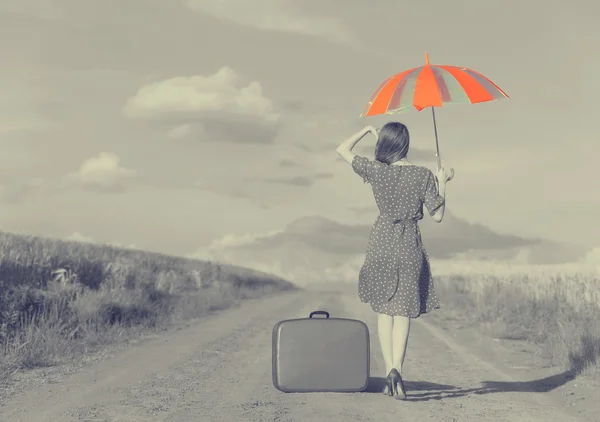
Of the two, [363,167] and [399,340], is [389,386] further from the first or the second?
[363,167]

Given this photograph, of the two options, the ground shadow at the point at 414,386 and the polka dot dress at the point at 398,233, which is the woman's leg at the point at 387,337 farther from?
the ground shadow at the point at 414,386

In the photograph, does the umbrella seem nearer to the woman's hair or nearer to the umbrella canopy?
the umbrella canopy

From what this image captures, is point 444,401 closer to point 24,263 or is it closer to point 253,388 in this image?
point 253,388

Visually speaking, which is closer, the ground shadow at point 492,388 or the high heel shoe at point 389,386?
the high heel shoe at point 389,386

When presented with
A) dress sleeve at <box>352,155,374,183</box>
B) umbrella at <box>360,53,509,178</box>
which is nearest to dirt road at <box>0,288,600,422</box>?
dress sleeve at <box>352,155,374,183</box>

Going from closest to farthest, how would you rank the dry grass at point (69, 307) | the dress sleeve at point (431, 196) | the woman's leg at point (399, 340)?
1. the dress sleeve at point (431, 196)
2. the woman's leg at point (399, 340)
3. the dry grass at point (69, 307)

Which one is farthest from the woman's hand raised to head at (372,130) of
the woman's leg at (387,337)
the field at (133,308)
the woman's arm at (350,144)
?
the field at (133,308)

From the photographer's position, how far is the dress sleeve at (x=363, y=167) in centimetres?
695

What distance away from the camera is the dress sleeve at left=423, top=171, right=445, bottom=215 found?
6785mm

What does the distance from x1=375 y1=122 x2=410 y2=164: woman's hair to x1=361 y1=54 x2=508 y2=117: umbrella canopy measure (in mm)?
341

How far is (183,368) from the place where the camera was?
9352 millimetres

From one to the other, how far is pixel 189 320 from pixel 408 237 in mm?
10412

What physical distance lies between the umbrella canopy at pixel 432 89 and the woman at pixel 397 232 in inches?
13.9

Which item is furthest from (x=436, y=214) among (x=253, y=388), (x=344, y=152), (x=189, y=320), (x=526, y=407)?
(x=189, y=320)
